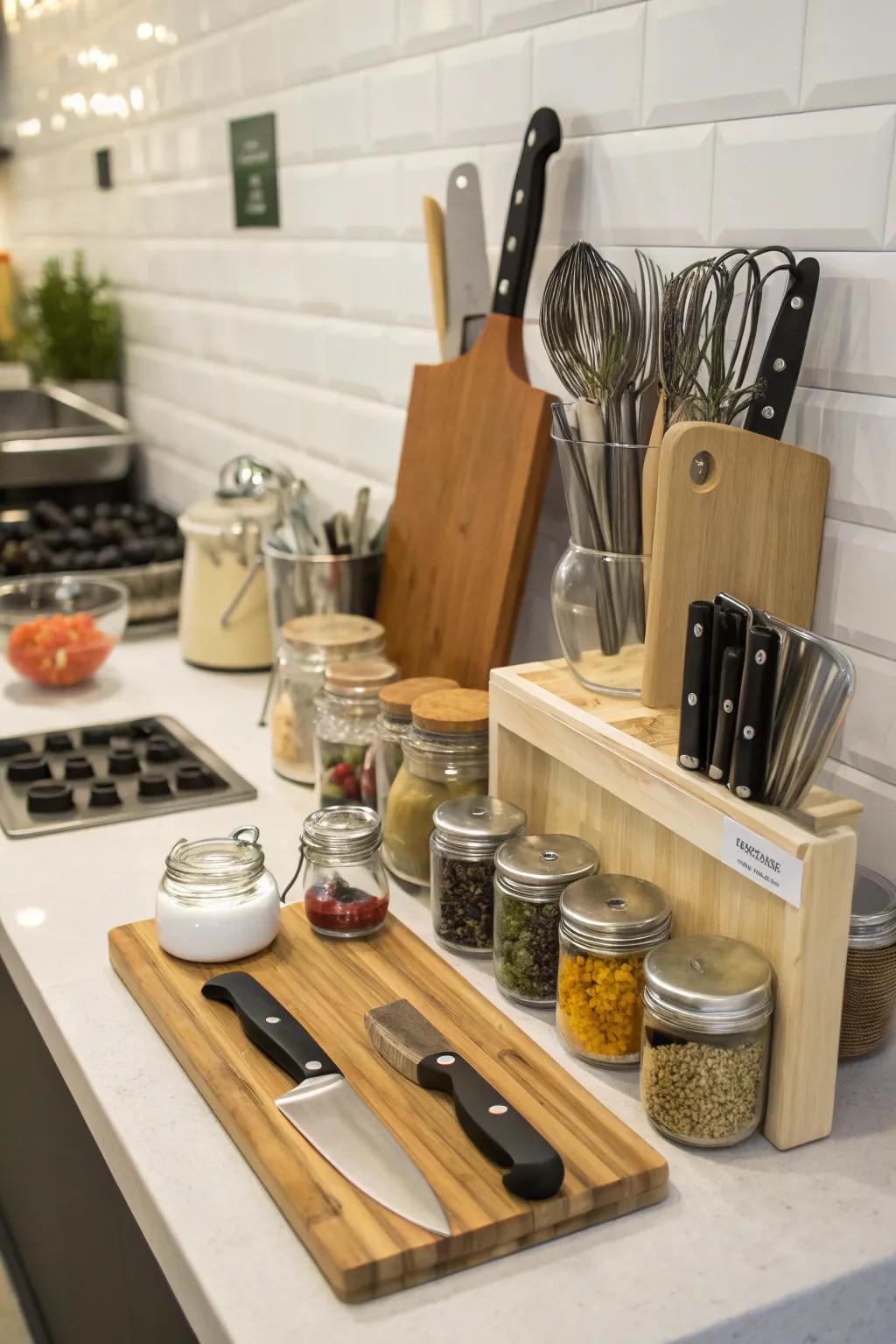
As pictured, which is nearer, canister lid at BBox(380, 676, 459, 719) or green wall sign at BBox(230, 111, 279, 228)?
canister lid at BBox(380, 676, 459, 719)

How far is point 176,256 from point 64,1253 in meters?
1.75

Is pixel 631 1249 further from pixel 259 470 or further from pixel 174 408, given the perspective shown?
pixel 174 408

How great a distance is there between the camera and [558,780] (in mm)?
1123

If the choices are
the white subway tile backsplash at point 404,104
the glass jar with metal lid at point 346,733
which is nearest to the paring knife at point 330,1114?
the glass jar with metal lid at point 346,733

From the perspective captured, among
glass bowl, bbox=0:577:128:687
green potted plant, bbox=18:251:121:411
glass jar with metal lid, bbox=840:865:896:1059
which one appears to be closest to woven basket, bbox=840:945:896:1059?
glass jar with metal lid, bbox=840:865:896:1059

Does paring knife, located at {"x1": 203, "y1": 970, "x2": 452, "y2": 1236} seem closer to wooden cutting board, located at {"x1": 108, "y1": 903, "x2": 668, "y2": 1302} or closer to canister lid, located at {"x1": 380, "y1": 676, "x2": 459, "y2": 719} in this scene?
wooden cutting board, located at {"x1": 108, "y1": 903, "x2": 668, "y2": 1302}

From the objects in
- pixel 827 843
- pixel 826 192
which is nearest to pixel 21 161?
pixel 826 192

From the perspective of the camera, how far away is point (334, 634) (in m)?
1.52

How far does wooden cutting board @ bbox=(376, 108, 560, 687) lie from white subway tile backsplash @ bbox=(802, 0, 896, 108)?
332 millimetres

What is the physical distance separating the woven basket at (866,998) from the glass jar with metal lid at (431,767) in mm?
381

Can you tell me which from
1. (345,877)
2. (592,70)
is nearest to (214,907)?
(345,877)

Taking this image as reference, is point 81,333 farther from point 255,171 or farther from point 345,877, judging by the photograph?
point 345,877

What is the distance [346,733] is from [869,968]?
0.60m

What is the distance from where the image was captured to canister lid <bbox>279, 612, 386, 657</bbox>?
1.49m
